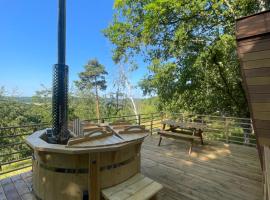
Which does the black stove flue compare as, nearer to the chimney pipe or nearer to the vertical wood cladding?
the chimney pipe

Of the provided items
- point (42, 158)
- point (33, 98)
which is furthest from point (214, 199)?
point (33, 98)

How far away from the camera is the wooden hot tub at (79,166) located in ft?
7.56

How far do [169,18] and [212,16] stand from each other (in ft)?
4.64

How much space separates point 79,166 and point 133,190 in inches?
27.1

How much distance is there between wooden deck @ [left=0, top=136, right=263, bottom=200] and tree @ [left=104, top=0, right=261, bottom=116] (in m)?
3.19

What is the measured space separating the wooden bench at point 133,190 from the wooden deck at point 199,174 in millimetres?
499

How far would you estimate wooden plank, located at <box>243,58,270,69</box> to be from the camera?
2.18 metres

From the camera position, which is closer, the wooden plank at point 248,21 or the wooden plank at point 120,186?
the wooden plank at point 248,21

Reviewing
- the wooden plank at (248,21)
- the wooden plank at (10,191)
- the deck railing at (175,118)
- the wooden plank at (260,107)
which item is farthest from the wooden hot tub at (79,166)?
the wooden plank at (248,21)

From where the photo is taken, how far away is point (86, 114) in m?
25.9

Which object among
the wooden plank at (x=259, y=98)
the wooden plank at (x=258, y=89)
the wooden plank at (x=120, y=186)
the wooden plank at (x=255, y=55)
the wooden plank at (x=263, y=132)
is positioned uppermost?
the wooden plank at (x=255, y=55)

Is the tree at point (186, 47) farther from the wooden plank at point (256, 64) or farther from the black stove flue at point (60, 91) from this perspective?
the black stove flue at point (60, 91)

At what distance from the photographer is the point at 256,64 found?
7.41ft

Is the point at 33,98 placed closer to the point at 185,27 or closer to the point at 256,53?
the point at 185,27
